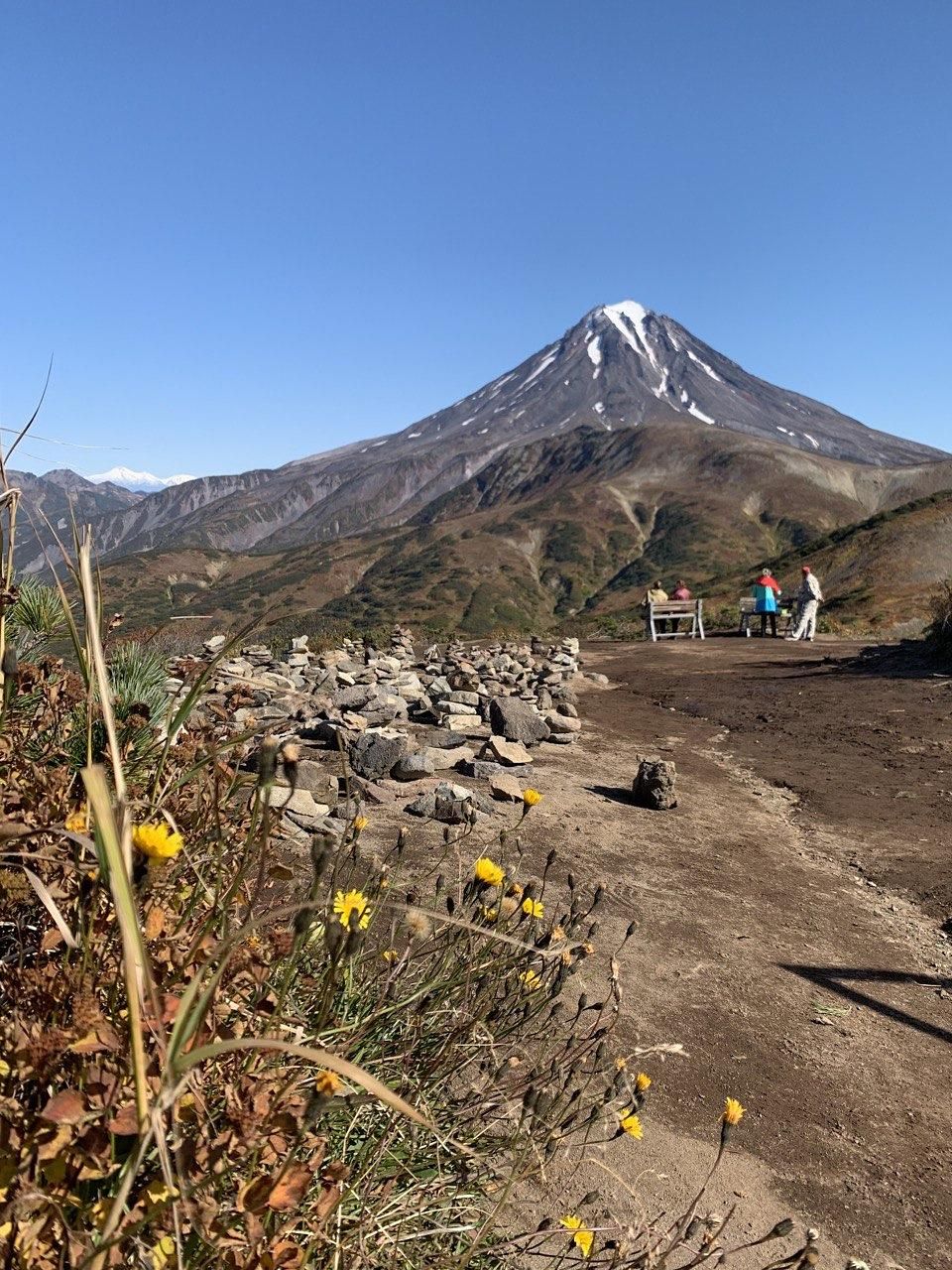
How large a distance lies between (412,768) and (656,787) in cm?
186

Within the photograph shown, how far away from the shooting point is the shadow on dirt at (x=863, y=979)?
350cm

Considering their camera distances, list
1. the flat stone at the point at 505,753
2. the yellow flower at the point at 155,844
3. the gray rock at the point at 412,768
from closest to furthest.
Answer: the yellow flower at the point at 155,844
the gray rock at the point at 412,768
the flat stone at the point at 505,753

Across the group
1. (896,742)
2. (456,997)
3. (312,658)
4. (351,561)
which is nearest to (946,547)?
(896,742)

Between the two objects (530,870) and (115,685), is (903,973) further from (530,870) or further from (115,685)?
(115,685)

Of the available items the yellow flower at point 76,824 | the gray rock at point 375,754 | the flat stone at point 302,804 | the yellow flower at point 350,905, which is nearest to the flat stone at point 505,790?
the gray rock at point 375,754

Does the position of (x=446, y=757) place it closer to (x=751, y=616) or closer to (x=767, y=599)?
(x=767, y=599)

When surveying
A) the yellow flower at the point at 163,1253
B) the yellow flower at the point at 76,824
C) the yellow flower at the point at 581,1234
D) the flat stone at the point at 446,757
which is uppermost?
the yellow flower at the point at 76,824

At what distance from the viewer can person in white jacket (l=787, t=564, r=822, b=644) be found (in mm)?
16562

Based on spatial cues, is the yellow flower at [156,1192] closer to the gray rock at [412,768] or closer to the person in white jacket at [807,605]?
the gray rock at [412,768]

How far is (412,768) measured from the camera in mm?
5930

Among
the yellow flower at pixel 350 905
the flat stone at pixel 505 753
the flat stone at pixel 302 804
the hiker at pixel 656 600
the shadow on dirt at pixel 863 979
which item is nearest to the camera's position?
the yellow flower at pixel 350 905

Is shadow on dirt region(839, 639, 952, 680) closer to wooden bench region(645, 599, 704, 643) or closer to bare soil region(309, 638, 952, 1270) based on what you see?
bare soil region(309, 638, 952, 1270)

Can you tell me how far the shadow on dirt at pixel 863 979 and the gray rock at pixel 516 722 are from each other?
13.0 feet

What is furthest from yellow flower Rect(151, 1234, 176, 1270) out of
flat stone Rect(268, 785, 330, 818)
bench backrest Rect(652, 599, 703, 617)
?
bench backrest Rect(652, 599, 703, 617)
